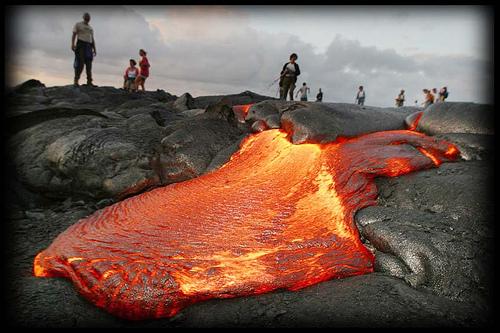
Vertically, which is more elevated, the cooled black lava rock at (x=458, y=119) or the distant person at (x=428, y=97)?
the distant person at (x=428, y=97)

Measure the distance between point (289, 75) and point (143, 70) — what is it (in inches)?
246

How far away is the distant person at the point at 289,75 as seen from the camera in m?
10.4

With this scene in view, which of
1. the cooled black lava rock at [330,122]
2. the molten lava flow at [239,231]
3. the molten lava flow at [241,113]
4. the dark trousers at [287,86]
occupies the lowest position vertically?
the molten lava flow at [239,231]

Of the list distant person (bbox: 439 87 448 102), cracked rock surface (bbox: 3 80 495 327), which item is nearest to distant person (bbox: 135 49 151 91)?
cracked rock surface (bbox: 3 80 495 327)

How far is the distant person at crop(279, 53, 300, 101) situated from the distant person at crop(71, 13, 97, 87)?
19.8ft

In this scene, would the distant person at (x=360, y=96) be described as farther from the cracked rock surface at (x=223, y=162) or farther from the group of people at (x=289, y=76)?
the cracked rock surface at (x=223, y=162)

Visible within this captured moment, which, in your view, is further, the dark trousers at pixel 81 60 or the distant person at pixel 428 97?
the distant person at pixel 428 97

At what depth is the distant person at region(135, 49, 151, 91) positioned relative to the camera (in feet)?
42.3

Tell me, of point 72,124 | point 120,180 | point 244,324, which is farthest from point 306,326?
point 72,124

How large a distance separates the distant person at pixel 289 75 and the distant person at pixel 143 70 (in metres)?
5.74

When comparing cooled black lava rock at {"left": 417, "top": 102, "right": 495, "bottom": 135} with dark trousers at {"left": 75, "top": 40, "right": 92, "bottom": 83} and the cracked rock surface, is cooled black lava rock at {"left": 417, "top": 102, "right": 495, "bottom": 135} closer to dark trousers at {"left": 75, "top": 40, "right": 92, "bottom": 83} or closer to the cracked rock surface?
the cracked rock surface

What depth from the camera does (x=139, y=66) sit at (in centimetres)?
1311

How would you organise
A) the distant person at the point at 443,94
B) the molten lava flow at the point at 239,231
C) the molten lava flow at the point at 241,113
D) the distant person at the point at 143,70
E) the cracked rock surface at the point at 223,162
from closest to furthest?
the cracked rock surface at the point at 223,162
the molten lava flow at the point at 239,231
the molten lava flow at the point at 241,113
the distant person at the point at 143,70
the distant person at the point at 443,94

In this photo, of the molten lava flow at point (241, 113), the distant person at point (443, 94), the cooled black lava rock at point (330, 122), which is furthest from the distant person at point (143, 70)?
the distant person at point (443, 94)
